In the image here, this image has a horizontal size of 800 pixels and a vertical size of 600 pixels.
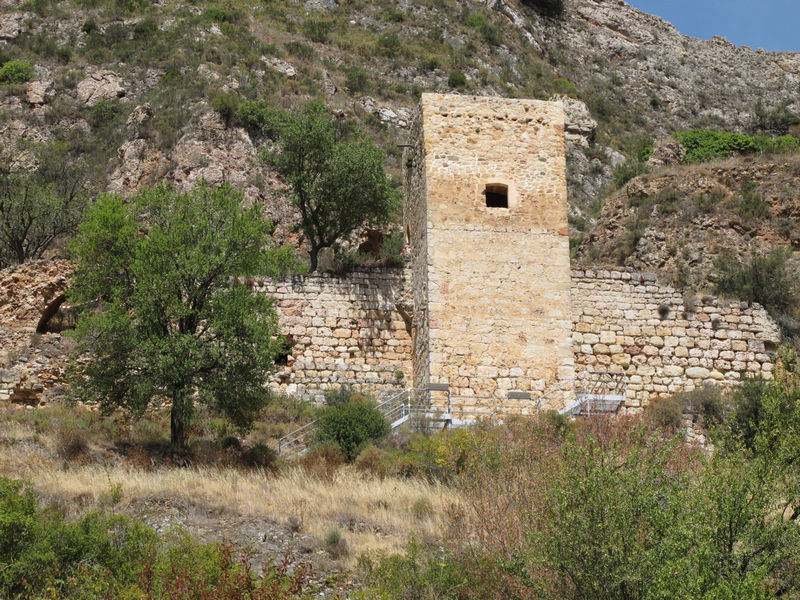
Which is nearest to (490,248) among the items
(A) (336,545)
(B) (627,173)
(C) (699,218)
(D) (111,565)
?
(C) (699,218)

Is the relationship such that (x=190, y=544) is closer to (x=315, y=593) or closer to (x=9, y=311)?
(x=315, y=593)

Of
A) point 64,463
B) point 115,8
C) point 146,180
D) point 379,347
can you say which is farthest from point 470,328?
point 115,8

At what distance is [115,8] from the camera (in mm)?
40500

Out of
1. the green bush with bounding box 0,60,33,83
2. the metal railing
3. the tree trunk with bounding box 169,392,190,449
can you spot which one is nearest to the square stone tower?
the metal railing

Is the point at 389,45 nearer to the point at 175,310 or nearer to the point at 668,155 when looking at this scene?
the point at 668,155

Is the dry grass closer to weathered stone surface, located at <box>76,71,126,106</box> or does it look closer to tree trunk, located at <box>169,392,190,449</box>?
tree trunk, located at <box>169,392,190,449</box>

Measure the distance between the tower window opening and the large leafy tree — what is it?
5.40m

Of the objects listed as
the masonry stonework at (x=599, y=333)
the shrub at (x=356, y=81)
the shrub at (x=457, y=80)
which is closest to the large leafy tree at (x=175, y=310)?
the masonry stonework at (x=599, y=333)

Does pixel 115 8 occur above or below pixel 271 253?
above

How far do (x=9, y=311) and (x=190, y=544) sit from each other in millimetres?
10172

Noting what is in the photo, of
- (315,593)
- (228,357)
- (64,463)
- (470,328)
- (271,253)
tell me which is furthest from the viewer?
(470,328)

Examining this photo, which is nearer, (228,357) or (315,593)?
(315,593)

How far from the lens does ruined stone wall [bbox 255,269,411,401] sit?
17.7 metres

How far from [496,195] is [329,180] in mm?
4296
